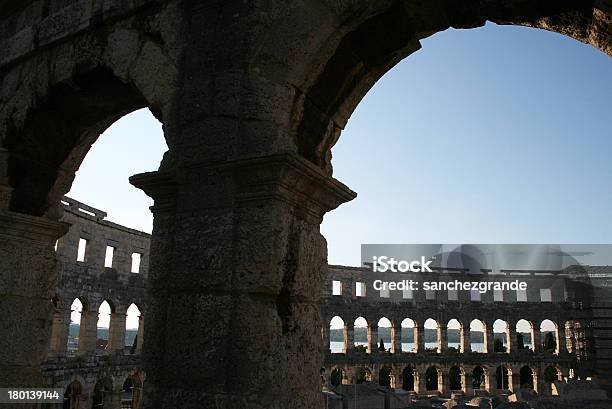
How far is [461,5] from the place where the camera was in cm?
316

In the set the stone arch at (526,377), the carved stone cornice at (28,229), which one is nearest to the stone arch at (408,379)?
the stone arch at (526,377)

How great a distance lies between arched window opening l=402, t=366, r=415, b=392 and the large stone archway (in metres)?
29.4

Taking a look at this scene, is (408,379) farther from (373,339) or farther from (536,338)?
(536,338)

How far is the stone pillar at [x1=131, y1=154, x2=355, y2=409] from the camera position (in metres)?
2.90

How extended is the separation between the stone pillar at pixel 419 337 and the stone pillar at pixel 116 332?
16.0m

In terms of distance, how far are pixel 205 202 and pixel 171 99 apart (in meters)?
0.86

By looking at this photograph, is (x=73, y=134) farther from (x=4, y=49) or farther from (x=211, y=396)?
(x=211, y=396)

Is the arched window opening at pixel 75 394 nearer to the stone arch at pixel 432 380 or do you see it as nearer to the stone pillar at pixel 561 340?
the stone arch at pixel 432 380

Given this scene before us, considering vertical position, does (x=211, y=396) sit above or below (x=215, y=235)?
Answer: below

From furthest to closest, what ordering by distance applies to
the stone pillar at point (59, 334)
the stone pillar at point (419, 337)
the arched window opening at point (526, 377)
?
the arched window opening at point (526, 377)
the stone pillar at point (419, 337)
the stone pillar at point (59, 334)

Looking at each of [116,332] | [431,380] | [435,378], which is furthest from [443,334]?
[116,332]

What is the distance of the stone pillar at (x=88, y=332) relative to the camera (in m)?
18.8

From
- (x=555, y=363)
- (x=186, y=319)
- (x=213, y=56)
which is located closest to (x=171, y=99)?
(x=213, y=56)

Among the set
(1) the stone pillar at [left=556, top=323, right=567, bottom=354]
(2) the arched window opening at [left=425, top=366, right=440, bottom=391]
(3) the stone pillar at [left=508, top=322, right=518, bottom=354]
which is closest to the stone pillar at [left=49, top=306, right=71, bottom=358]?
(2) the arched window opening at [left=425, top=366, right=440, bottom=391]
